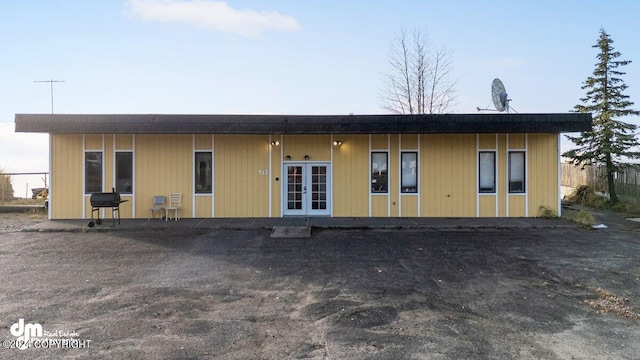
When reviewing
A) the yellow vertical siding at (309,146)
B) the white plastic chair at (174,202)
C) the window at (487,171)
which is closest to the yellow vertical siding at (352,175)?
the yellow vertical siding at (309,146)

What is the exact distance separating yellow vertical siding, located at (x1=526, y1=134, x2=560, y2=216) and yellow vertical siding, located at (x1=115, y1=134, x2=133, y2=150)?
13.3 m

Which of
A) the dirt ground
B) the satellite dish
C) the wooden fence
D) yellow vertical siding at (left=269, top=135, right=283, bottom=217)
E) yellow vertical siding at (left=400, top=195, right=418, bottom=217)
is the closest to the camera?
the dirt ground

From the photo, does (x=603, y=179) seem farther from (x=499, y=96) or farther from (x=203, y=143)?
(x=203, y=143)

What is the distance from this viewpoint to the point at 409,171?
13203 mm

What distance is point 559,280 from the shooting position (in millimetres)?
6285

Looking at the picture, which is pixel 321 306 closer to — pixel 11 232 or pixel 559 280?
pixel 559 280

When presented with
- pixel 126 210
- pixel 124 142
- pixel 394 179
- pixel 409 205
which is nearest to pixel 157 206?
pixel 126 210

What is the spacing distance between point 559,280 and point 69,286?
7.73 meters

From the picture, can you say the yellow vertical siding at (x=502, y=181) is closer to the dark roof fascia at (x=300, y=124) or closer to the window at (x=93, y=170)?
the dark roof fascia at (x=300, y=124)

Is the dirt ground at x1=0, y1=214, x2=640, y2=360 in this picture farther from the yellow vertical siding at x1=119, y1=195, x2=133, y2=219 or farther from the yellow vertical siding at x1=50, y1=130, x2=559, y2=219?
the yellow vertical siding at x1=50, y1=130, x2=559, y2=219

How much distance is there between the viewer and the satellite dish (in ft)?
46.5

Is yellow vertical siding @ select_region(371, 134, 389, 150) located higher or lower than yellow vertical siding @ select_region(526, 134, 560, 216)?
higher

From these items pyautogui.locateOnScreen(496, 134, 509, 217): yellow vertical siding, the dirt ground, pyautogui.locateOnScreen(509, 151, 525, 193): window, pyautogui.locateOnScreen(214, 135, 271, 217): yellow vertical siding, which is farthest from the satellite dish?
pyautogui.locateOnScreen(214, 135, 271, 217): yellow vertical siding

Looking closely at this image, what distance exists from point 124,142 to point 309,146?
6138 millimetres
